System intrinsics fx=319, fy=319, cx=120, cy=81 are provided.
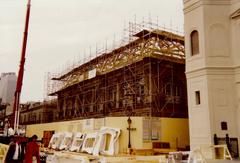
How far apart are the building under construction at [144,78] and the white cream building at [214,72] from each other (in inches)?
162

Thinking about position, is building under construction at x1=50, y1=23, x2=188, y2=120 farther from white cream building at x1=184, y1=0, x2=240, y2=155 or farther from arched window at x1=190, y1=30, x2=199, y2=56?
white cream building at x1=184, y1=0, x2=240, y2=155

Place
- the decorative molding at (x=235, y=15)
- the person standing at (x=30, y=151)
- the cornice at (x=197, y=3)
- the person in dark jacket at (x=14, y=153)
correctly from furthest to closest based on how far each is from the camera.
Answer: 1. the cornice at (x=197, y=3)
2. the decorative molding at (x=235, y=15)
3. the person standing at (x=30, y=151)
4. the person in dark jacket at (x=14, y=153)

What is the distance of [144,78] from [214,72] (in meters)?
6.99

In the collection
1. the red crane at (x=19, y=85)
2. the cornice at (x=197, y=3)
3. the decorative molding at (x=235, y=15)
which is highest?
the cornice at (x=197, y=3)

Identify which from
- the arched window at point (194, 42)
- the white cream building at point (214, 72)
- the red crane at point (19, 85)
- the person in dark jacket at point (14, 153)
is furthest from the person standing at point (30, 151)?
the arched window at point (194, 42)

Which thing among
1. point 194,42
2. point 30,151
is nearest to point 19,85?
point 30,151

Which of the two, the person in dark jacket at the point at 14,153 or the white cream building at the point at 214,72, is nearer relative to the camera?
the person in dark jacket at the point at 14,153

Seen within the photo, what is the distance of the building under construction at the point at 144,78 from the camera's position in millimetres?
23922

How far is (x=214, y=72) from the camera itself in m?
18.8

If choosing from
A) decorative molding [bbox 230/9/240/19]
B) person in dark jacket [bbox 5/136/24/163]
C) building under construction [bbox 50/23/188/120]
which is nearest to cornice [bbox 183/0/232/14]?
decorative molding [bbox 230/9/240/19]

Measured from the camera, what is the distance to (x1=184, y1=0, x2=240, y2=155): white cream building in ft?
60.7

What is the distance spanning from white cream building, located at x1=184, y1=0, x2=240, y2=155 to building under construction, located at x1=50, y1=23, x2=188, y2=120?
410cm

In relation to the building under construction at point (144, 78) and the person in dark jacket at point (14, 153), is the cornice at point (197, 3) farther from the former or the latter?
the person in dark jacket at point (14, 153)

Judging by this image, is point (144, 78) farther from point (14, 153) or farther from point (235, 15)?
point (14, 153)
